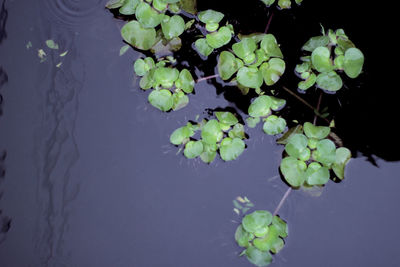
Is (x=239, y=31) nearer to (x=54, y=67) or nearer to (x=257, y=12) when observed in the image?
(x=257, y=12)

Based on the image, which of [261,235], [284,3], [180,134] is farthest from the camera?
[284,3]

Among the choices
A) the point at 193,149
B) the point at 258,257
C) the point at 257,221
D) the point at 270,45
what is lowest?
the point at 258,257

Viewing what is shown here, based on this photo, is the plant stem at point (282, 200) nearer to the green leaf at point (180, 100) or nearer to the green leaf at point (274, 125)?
the green leaf at point (274, 125)

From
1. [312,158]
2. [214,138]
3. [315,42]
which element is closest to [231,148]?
[214,138]

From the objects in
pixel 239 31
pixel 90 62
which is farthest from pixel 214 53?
pixel 90 62

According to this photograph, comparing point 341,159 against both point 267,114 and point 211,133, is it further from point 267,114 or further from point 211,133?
point 211,133
